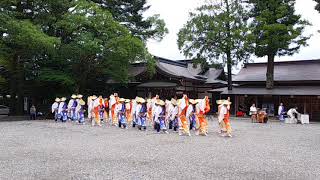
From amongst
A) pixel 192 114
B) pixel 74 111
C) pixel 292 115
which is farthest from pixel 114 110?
pixel 292 115

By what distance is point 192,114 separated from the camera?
705 inches

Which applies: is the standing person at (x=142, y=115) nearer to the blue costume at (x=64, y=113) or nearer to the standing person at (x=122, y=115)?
the standing person at (x=122, y=115)

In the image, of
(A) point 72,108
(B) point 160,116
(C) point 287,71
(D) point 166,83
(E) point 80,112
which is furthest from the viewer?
(C) point 287,71

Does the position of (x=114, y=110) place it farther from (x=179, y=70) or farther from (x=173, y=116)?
(x=179, y=70)

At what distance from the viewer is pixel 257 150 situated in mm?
11914

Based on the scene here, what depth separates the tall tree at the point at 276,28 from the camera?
1169 inches

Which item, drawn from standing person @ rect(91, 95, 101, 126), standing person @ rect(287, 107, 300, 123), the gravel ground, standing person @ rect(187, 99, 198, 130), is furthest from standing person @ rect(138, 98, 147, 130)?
standing person @ rect(287, 107, 300, 123)

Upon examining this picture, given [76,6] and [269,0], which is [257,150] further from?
[269,0]

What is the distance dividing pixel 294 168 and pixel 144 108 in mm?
10986

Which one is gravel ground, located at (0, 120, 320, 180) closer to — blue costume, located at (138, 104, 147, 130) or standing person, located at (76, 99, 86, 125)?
blue costume, located at (138, 104, 147, 130)

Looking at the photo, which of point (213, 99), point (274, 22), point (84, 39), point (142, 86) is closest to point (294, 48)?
point (274, 22)

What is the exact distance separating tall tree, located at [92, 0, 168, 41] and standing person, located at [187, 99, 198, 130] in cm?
1815

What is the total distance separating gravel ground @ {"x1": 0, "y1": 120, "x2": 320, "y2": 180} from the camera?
27.0 ft

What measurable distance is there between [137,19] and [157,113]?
20078mm
